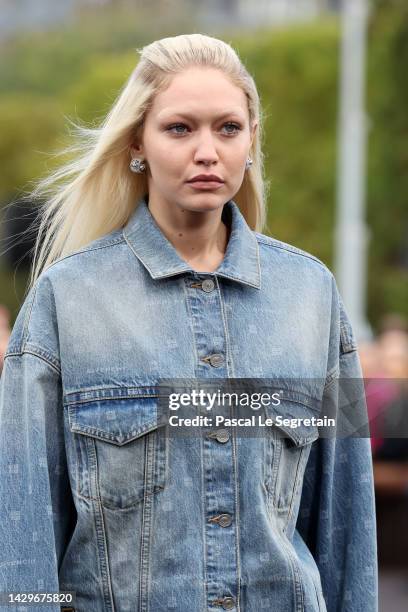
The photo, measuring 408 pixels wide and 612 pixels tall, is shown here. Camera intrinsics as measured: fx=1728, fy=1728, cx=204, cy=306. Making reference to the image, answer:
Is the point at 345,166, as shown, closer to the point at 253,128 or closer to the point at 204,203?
the point at 253,128

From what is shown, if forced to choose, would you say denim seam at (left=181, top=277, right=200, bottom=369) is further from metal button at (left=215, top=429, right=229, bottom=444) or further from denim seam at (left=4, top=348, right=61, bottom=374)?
denim seam at (left=4, top=348, right=61, bottom=374)

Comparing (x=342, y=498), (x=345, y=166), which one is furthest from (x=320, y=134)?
(x=342, y=498)

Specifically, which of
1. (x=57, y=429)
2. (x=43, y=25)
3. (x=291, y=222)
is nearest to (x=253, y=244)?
(x=57, y=429)

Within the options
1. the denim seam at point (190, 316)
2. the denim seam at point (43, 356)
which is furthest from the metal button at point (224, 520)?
the denim seam at point (43, 356)

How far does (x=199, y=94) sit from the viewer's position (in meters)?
3.70

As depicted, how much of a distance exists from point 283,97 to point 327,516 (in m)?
39.9

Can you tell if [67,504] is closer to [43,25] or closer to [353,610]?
[353,610]

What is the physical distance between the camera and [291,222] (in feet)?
136

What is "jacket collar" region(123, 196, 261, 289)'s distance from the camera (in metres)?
3.74

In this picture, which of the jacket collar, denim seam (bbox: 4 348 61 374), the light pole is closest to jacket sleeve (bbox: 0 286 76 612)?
denim seam (bbox: 4 348 61 374)

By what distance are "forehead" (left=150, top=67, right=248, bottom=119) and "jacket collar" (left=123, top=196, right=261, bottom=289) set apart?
260 millimetres

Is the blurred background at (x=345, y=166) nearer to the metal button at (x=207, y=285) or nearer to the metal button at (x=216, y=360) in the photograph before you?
the metal button at (x=207, y=285)

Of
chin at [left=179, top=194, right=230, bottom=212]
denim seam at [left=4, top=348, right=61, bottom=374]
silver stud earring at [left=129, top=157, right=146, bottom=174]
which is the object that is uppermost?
silver stud earring at [left=129, top=157, right=146, bottom=174]

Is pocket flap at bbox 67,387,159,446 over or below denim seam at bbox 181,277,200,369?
below
